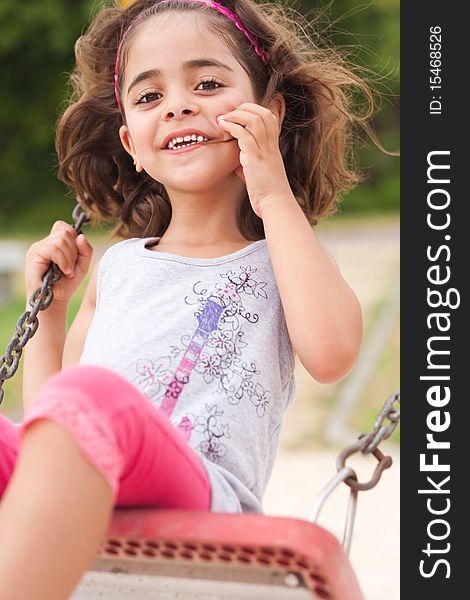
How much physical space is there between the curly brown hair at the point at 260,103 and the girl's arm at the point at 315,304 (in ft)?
0.79

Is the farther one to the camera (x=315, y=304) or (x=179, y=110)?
(x=179, y=110)

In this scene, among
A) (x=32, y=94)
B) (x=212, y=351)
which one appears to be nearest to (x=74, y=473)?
(x=212, y=351)

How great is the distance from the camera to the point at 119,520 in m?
1.32

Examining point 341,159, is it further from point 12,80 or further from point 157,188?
point 12,80

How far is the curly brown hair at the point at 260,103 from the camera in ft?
6.46

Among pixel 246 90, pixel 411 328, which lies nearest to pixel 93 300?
pixel 246 90

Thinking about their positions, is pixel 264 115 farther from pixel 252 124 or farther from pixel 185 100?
pixel 185 100

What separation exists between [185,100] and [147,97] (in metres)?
0.10

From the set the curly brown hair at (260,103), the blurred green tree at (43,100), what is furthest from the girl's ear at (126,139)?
the blurred green tree at (43,100)

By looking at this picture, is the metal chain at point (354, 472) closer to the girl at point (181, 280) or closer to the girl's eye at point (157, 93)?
the girl at point (181, 280)

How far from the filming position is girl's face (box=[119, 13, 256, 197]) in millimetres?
1813

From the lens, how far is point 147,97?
1.88m

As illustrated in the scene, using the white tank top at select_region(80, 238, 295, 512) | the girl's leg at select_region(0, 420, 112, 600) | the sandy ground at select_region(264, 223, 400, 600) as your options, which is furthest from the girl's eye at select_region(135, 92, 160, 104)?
the sandy ground at select_region(264, 223, 400, 600)

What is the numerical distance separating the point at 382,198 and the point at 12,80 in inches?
241
